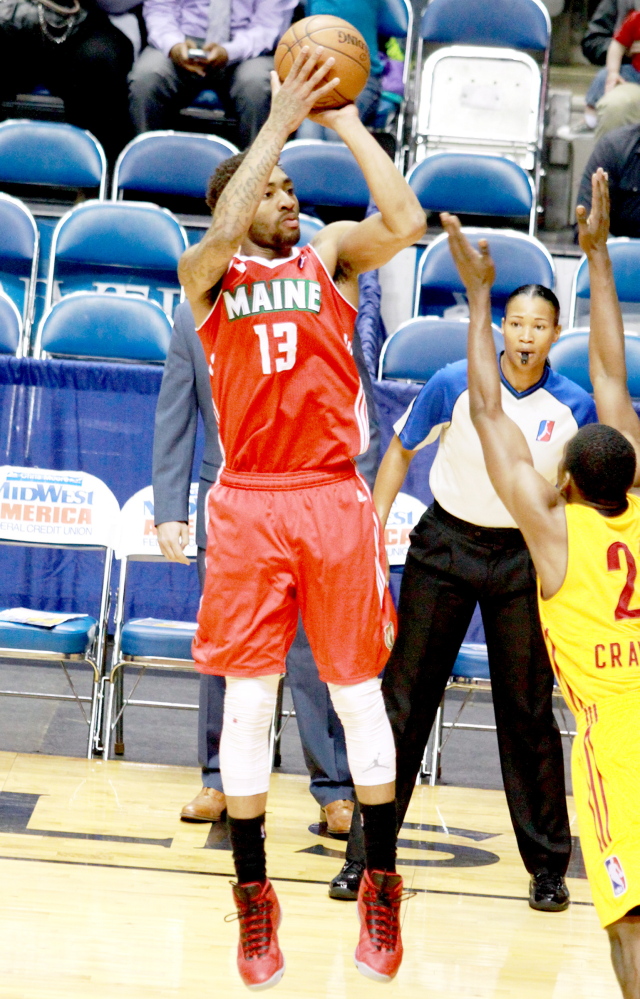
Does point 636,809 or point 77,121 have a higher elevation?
point 77,121

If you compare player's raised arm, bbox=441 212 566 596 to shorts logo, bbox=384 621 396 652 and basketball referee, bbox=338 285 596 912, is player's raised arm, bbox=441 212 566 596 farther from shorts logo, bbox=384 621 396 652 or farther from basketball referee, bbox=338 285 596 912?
basketball referee, bbox=338 285 596 912

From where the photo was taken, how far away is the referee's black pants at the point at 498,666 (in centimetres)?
392

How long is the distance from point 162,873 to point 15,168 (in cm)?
500

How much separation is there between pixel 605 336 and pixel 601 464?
0.74m

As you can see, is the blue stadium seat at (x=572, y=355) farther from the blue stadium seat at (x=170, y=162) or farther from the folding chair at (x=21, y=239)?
the folding chair at (x=21, y=239)

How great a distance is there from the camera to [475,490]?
3.94 meters

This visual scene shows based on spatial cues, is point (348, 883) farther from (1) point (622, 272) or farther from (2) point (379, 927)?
(1) point (622, 272)

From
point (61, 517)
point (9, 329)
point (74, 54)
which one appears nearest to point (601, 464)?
point (61, 517)

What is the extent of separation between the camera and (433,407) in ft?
13.3

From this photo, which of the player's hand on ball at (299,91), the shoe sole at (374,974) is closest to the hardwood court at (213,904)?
the shoe sole at (374,974)

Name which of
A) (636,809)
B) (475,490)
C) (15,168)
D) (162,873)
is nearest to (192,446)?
(475,490)

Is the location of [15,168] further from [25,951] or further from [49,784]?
[25,951]

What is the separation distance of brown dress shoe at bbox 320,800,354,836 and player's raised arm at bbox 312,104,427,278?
81.7 inches

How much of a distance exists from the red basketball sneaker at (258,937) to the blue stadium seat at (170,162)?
515 cm
